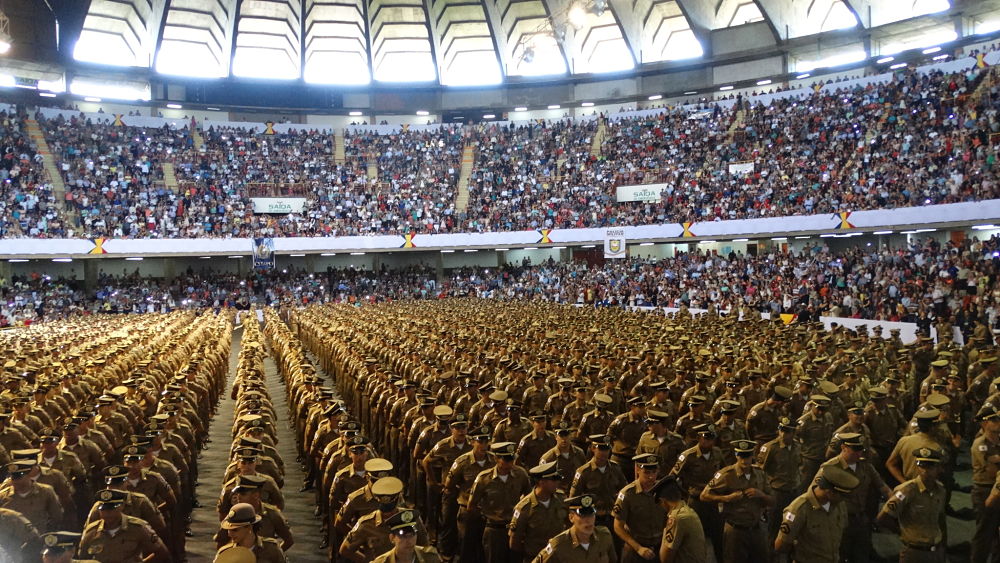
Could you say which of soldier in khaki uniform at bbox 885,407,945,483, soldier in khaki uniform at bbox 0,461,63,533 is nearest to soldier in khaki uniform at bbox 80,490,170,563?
soldier in khaki uniform at bbox 0,461,63,533

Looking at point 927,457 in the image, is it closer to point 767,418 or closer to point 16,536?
point 767,418

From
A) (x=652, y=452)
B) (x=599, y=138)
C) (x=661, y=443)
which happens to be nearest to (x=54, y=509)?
(x=652, y=452)

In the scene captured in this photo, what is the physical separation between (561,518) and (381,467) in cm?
147

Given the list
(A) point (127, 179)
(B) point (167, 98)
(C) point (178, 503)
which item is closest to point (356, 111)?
(B) point (167, 98)

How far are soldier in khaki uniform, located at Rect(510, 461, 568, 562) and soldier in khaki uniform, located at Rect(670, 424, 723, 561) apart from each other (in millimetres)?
1516

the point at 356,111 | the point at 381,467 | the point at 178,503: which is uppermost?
the point at 356,111

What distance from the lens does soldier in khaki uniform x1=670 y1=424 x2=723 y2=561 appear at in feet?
21.4

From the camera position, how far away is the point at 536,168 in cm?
4384

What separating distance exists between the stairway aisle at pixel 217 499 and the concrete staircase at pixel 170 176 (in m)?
29.0

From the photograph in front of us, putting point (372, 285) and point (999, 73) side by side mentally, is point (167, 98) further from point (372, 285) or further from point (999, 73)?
point (999, 73)

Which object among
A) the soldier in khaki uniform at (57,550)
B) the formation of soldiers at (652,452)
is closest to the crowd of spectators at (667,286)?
the formation of soldiers at (652,452)

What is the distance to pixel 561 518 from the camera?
5.54 metres

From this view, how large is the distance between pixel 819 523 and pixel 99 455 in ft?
22.6

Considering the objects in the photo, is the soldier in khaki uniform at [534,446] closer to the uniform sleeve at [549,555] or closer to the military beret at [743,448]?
Answer: the military beret at [743,448]
